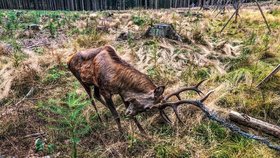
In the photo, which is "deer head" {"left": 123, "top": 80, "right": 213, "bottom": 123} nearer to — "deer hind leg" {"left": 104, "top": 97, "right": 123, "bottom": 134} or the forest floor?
"deer hind leg" {"left": 104, "top": 97, "right": 123, "bottom": 134}

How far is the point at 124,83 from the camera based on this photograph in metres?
3.65

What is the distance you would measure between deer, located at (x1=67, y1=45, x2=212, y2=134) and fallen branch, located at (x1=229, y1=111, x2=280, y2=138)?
990 millimetres

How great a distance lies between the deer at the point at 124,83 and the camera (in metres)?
3.51

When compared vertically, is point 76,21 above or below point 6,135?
above

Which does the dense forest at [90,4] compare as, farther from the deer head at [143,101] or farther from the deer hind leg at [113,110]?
the deer head at [143,101]

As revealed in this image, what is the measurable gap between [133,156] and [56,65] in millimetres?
3427

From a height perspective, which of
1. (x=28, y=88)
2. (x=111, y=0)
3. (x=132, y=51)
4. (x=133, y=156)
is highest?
(x=111, y=0)

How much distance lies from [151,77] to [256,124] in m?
2.26

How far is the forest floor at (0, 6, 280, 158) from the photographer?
3.87m

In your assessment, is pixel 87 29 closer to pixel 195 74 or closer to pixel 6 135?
pixel 195 74

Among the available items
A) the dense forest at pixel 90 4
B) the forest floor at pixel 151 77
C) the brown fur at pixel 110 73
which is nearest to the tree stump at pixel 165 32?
the forest floor at pixel 151 77

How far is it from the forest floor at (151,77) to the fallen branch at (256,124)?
11 cm

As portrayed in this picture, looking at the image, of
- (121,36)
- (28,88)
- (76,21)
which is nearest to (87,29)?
(121,36)

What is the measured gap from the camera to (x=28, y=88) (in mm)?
5555
